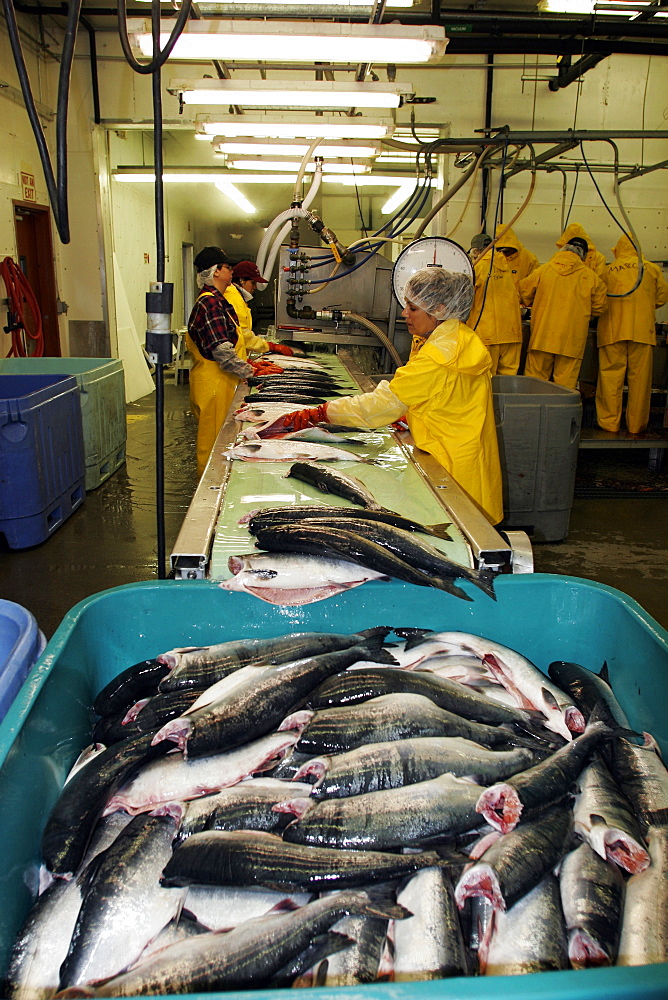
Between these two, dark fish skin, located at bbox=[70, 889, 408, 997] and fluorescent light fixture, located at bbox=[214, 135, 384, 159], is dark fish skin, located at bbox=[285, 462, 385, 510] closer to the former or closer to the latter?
dark fish skin, located at bbox=[70, 889, 408, 997]

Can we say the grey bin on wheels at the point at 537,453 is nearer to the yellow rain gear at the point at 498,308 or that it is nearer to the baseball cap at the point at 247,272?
the baseball cap at the point at 247,272

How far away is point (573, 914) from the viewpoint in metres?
1.10

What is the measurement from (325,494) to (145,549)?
10.3ft

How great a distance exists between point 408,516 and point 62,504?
13.7 ft

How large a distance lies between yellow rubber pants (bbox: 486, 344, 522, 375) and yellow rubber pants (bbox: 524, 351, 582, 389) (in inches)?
6.0

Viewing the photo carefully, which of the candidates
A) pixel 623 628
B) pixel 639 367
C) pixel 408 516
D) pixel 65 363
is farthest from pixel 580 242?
pixel 623 628

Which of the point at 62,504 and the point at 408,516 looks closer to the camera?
the point at 408,516

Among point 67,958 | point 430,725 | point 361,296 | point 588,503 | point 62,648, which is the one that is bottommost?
point 588,503

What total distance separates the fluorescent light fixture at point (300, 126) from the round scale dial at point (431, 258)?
793 mm

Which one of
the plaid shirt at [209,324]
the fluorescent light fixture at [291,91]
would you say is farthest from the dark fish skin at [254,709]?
the plaid shirt at [209,324]

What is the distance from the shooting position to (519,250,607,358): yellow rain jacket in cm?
782

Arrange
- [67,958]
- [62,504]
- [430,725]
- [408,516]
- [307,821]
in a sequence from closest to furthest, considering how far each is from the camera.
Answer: [67,958], [307,821], [430,725], [408,516], [62,504]

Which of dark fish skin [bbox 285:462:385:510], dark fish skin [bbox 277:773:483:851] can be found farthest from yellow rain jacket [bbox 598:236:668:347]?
dark fish skin [bbox 277:773:483:851]

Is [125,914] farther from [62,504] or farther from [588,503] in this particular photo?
[588,503]
